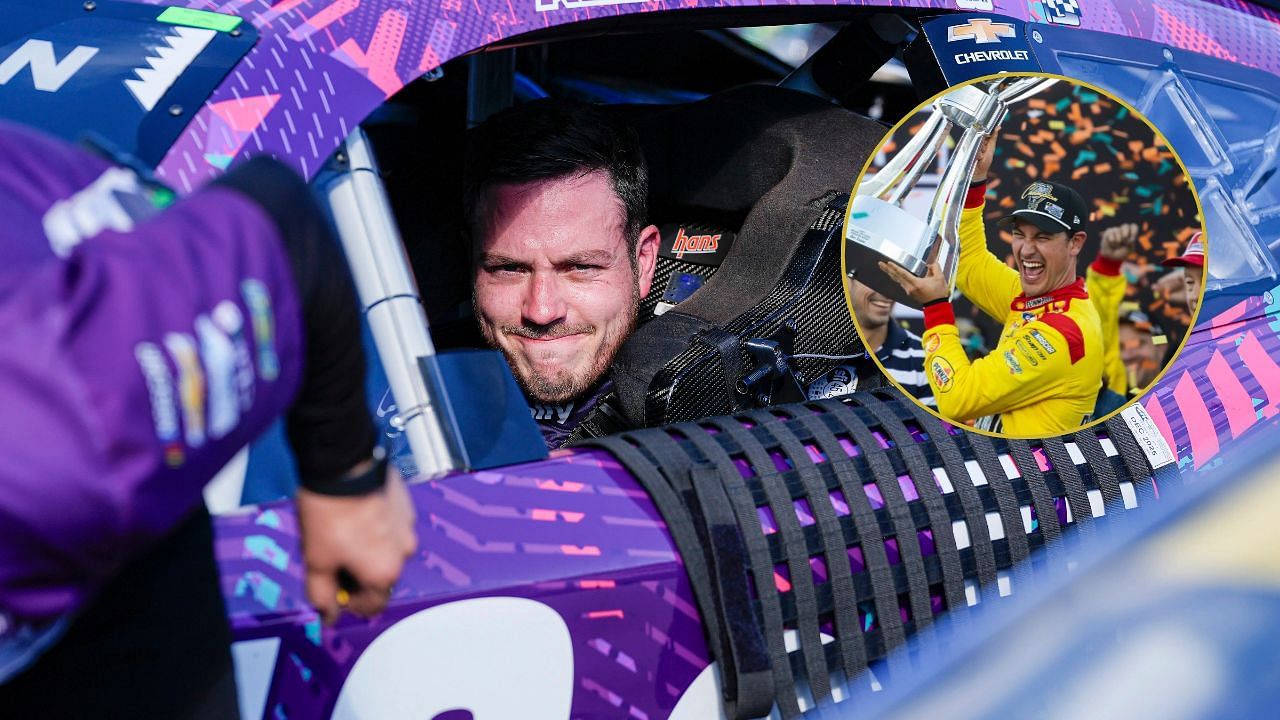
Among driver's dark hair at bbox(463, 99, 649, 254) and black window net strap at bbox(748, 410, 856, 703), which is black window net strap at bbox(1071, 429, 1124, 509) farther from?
driver's dark hair at bbox(463, 99, 649, 254)

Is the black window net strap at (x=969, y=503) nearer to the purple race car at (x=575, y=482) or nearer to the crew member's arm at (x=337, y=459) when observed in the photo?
the purple race car at (x=575, y=482)

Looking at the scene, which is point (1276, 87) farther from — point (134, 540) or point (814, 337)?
point (134, 540)

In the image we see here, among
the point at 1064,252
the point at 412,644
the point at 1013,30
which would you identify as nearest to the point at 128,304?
the point at 412,644

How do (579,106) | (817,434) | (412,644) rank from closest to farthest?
(412,644), (817,434), (579,106)

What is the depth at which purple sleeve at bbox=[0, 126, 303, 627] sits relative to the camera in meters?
0.64

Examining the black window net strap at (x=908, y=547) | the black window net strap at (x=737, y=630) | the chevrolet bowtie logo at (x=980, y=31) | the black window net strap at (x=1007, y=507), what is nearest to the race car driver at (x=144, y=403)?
the black window net strap at (x=737, y=630)

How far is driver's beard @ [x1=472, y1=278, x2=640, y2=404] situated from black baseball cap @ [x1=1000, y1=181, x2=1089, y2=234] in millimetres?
709

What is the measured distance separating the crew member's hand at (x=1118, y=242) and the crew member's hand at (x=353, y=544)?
1.07 metres

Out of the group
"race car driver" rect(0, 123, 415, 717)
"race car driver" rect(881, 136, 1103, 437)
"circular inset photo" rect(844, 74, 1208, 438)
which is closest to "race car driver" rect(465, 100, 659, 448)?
"circular inset photo" rect(844, 74, 1208, 438)

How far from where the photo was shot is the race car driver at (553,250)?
1.99 meters

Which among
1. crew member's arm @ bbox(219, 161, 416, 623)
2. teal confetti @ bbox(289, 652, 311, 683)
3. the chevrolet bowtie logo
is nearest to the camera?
crew member's arm @ bbox(219, 161, 416, 623)

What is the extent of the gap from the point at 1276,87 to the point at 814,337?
97 cm

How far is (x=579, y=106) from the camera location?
2.10 meters

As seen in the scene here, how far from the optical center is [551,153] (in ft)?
6.62
